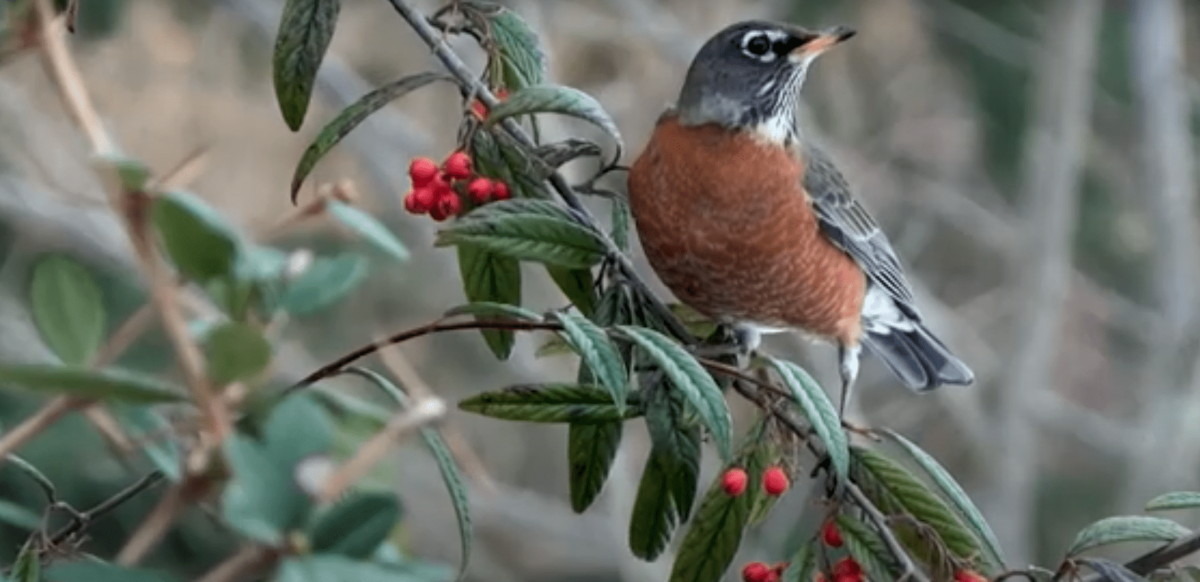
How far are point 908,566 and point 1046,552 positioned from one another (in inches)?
239

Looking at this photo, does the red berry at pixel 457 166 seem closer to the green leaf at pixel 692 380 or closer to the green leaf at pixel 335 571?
the green leaf at pixel 692 380

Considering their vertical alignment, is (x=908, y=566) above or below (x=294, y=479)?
below

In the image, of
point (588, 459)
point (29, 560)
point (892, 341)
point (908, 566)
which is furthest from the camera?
point (892, 341)

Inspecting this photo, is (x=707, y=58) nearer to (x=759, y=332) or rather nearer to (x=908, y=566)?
(x=759, y=332)

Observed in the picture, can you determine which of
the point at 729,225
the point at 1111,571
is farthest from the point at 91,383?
the point at 729,225

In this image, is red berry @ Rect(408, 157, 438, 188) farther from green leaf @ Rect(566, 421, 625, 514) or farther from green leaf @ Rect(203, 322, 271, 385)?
green leaf @ Rect(203, 322, 271, 385)

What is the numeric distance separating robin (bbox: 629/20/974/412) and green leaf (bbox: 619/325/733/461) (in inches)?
37.1

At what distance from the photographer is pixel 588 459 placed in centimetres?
140

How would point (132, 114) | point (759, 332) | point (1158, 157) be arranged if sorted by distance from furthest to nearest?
point (132, 114)
point (1158, 157)
point (759, 332)

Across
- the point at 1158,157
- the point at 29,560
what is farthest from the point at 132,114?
the point at 29,560

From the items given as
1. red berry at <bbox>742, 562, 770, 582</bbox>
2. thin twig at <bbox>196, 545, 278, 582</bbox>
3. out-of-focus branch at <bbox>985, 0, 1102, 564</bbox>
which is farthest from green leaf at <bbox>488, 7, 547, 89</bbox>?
out-of-focus branch at <bbox>985, 0, 1102, 564</bbox>

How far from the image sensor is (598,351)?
1085 mm

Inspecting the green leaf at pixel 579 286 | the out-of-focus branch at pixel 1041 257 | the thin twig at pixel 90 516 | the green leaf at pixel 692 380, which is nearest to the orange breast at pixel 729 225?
the green leaf at pixel 579 286

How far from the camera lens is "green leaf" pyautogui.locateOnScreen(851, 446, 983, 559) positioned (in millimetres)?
1326
